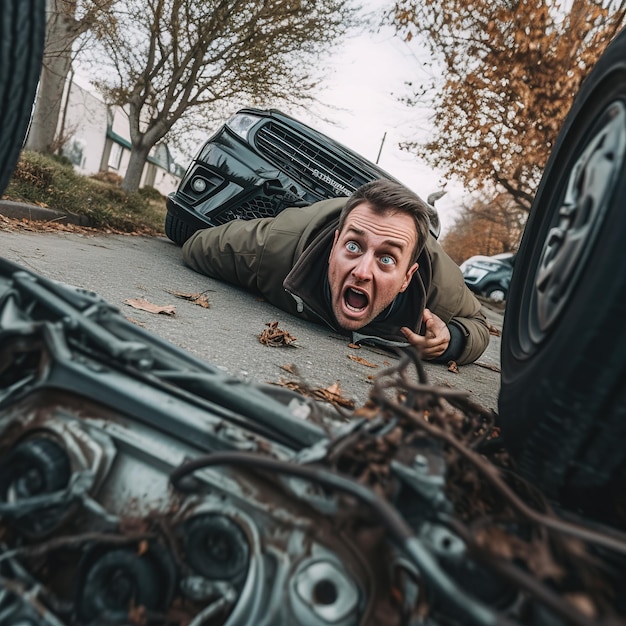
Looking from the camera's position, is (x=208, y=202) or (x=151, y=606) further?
(x=208, y=202)

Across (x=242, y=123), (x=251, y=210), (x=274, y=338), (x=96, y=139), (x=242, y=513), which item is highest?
(x=96, y=139)

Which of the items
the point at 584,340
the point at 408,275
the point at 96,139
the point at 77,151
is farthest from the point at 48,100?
the point at 96,139

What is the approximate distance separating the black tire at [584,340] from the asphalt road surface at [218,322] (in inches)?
25.6

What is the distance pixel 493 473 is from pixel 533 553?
4.3 inches

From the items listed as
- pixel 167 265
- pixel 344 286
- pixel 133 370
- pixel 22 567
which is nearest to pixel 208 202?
pixel 167 265

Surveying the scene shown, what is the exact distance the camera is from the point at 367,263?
2645 millimetres

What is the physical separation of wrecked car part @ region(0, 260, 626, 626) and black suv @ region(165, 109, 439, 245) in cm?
290

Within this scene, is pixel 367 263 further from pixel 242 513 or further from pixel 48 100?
pixel 48 100

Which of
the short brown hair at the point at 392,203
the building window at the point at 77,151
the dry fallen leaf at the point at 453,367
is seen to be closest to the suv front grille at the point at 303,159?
the short brown hair at the point at 392,203

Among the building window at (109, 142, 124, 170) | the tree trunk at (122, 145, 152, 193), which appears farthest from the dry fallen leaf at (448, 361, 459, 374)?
the building window at (109, 142, 124, 170)

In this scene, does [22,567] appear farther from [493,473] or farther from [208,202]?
[208,202]

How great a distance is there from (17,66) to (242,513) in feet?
3.20

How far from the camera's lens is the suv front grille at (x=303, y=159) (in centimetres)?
365

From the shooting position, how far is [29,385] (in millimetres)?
721
